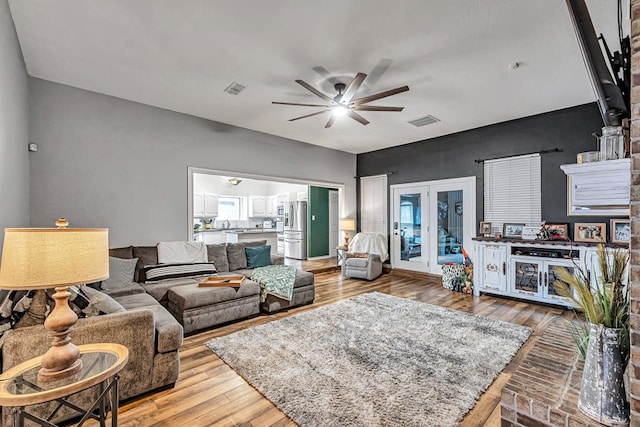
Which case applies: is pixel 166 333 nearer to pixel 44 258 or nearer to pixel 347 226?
pixel 44 258

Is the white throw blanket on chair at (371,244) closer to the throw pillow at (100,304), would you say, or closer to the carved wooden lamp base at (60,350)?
the throw pillow at (100,304)

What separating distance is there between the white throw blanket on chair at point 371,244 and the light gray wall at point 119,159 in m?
2.94

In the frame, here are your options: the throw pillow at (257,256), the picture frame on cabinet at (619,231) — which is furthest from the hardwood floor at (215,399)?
the picture frame on cabinet at (619,231)

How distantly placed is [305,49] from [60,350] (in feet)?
9.39

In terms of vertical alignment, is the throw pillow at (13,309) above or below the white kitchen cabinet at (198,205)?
below

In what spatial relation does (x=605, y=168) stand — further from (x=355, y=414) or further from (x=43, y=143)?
(x=43, y=143)

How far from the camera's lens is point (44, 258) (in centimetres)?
133

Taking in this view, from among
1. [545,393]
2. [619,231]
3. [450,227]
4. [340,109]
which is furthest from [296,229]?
[545,393]

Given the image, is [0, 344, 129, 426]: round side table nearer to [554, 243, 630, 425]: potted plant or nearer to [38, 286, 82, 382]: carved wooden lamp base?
[38, 286, 82, 382]: carved wooden lamp base

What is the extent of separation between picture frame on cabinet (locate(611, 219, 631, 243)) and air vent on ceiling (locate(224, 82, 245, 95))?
17.1 feet

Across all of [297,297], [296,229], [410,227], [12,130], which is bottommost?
[297,297]

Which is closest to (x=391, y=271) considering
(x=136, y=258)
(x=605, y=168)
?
(x=136, y=258)

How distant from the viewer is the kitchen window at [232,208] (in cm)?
947

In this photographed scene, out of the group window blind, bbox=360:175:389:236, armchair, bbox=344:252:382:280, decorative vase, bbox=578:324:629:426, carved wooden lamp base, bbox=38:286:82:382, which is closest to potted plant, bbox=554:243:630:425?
decorative vase, bbox=578:324:629:426
